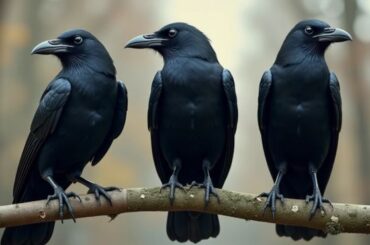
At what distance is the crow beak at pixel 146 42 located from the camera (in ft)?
13.4

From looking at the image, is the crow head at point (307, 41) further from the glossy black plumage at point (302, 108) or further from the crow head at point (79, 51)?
the crow head at point (79, 51)

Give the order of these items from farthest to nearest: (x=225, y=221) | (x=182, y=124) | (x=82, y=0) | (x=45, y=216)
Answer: (x=82, y=0) < (x=225, y=221) < (x=182, y=124) < (x=45, y=216)

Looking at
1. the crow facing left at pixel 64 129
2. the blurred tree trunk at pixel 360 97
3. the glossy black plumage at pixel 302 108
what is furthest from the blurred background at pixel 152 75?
the crow facing left at pixel 64 129

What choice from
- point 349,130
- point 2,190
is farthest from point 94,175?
point 349,130

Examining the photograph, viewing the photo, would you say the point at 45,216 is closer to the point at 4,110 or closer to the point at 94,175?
the point at 94,175

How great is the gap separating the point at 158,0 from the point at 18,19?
44.1 inches

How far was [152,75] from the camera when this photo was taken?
584 cm

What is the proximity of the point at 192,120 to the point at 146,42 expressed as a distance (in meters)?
0.49

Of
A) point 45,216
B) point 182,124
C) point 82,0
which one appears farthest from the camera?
point 82,0

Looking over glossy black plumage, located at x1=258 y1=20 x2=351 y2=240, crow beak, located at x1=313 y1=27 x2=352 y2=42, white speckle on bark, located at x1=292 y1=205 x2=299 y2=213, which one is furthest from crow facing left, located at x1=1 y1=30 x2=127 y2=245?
crow beak, located at x1=313 y1=27 x2=352 y2=42

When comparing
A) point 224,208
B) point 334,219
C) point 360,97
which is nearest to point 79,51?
point 224,208

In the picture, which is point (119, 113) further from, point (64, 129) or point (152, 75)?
point (152, 75)

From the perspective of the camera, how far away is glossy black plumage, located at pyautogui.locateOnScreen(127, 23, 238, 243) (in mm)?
3959

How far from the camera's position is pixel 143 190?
356cm
